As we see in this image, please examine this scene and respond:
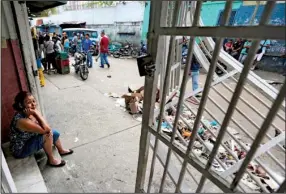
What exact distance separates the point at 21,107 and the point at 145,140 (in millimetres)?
1652

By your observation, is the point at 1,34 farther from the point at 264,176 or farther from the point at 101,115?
the point at 264,176

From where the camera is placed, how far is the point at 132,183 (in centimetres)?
255

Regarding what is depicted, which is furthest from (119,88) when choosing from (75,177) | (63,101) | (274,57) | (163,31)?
(274,57)

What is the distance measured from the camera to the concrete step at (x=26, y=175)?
219 cm

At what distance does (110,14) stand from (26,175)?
708 inches

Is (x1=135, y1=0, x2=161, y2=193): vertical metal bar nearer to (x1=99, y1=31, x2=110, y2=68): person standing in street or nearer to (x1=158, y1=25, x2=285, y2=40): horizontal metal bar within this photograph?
(x1=158, y1=25, x2=285, y2=40): horizontal metal bar

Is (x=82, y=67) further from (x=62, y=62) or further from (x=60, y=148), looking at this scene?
(x=60, y=148)

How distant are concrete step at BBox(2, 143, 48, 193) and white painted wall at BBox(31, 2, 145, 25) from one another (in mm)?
14171

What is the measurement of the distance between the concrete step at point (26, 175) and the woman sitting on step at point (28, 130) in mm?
90

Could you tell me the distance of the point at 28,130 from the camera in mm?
2379

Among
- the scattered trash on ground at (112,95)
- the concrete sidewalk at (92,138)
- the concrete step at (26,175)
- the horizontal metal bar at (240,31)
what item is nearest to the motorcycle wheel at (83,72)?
the concrete sidewalk at (92,138)

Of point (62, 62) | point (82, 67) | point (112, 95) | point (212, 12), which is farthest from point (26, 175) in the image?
point (212, 12)

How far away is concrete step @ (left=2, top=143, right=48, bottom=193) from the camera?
7.20ft

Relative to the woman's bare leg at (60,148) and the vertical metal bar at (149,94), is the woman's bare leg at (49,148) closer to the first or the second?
the woman's bare leg at (60,148)
